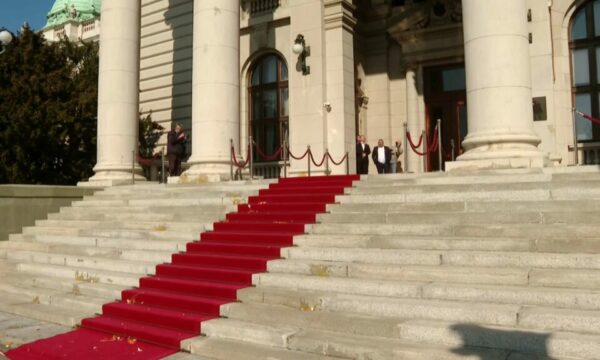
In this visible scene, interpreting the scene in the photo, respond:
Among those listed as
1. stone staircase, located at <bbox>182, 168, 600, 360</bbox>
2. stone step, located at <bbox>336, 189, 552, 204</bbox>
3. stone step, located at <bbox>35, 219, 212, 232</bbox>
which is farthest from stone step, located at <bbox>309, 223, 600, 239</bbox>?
stone step, located at <bbox>35, 219, 212, 232</bbox>

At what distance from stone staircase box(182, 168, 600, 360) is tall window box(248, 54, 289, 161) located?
11.1 metres

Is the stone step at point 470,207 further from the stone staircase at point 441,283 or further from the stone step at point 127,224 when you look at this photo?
the stone step at point 127,224

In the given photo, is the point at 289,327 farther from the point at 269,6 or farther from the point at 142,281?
the point at 269,6

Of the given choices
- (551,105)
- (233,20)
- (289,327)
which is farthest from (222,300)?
(551,105)

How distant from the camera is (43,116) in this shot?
2009cm

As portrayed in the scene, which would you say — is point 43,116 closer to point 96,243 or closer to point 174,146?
point 174,146

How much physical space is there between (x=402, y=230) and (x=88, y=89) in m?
17.8

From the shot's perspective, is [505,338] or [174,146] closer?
[505,338]

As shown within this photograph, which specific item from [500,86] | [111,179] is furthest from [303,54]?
[500,86]

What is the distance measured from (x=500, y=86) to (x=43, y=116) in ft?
55.3

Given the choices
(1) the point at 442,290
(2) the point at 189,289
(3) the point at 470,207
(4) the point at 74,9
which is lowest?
(2) the point at 189,289

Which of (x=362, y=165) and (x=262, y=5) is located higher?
(x=262, y=5)

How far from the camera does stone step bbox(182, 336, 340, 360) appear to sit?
214 inches

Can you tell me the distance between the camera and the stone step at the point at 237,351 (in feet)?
17.8
